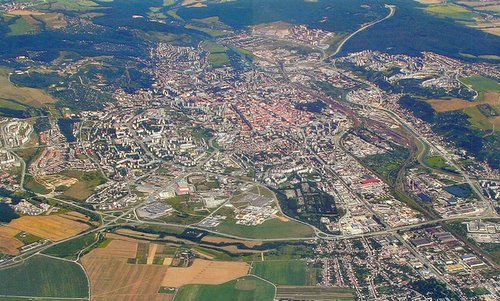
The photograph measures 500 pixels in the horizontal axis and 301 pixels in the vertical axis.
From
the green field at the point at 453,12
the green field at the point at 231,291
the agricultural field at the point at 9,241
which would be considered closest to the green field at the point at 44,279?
the agricultural field at the point at 9,241

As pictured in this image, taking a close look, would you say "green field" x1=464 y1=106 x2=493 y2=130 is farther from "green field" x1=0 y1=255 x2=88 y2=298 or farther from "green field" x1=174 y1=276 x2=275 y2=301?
"green field" x1=0 y1=255 x2=88 y2=298

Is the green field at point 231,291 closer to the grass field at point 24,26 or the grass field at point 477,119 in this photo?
the grass field at point 477,119

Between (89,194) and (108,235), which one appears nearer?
(108,235)

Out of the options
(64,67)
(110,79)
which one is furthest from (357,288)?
(64,67)

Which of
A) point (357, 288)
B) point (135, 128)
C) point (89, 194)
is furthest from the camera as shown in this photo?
point (135, 128)

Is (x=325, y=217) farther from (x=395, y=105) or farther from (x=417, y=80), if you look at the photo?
(x=417, y=80)

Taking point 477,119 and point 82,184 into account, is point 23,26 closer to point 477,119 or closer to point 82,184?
point 82,184
